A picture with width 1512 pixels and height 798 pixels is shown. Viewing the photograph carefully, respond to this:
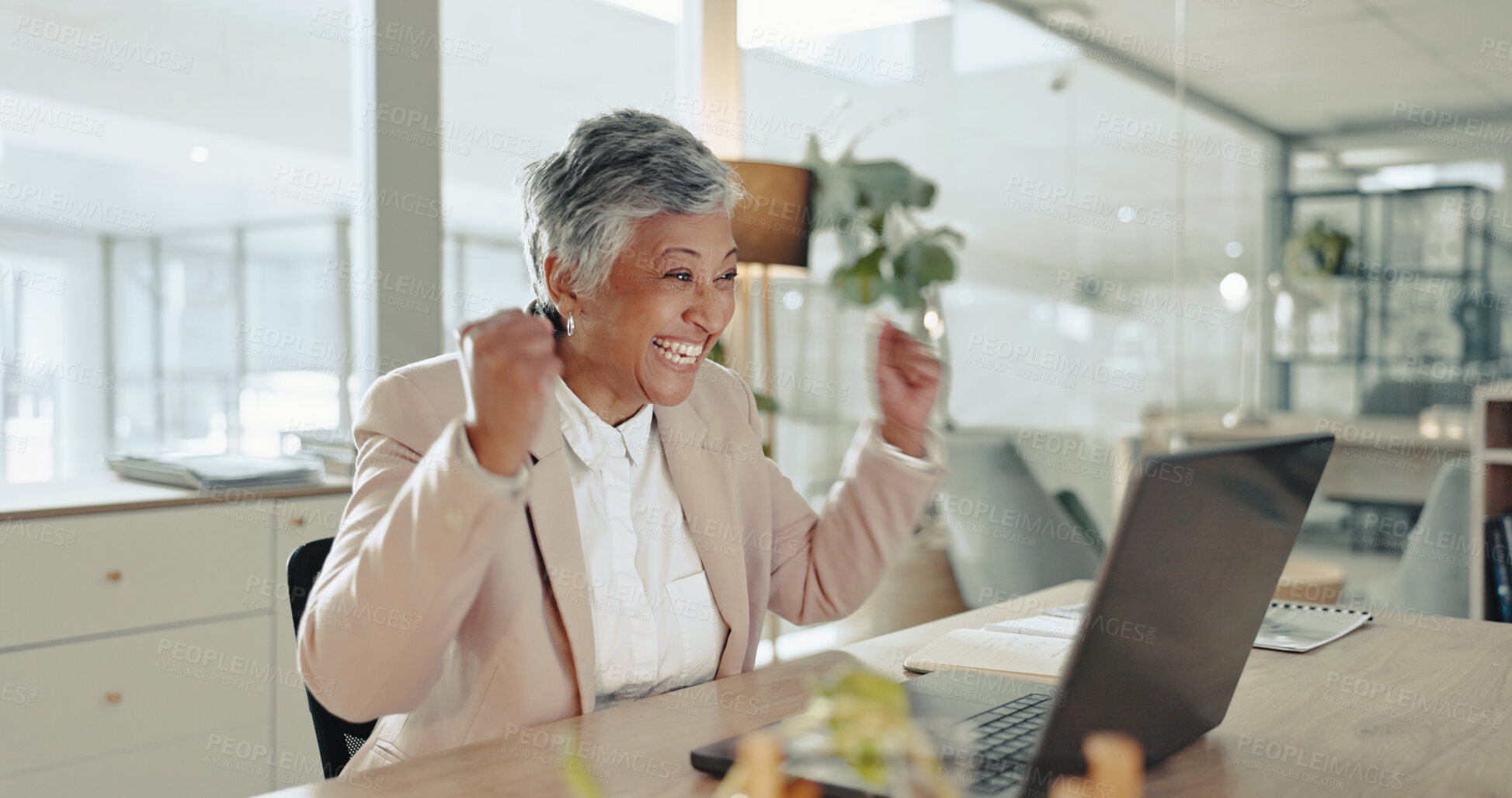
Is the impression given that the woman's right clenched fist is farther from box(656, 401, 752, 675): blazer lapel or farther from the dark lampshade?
the dark lampshade

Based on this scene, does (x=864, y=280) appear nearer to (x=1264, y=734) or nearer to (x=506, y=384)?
(x=1264, y=734)

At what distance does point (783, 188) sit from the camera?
321cm

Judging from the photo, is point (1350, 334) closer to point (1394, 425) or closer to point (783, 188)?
point (1394, 425)

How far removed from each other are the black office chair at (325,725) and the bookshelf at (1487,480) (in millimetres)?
2652

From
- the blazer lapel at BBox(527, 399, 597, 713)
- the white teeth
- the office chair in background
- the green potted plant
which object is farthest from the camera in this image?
the green potted plant

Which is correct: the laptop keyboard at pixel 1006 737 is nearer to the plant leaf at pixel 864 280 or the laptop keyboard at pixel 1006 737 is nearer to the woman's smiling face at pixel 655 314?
the woman's smiling face at pixel 655 314

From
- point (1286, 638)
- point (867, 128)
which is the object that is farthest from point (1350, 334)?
point (1286, 638)

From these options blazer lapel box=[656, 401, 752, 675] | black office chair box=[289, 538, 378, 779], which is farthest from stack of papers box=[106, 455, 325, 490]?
blazer lapel box=[656, 401, 752, 675]

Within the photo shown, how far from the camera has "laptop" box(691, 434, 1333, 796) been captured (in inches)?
30.5

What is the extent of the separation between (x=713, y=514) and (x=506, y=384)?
593 mm

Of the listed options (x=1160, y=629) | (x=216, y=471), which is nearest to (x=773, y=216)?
(x=216, y=471)

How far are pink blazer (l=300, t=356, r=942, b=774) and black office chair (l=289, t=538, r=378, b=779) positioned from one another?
33 millimetres

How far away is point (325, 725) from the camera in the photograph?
1349mm

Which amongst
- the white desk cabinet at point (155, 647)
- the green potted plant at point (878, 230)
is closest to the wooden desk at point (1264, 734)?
the white desk cabinet at point (155, 647)
